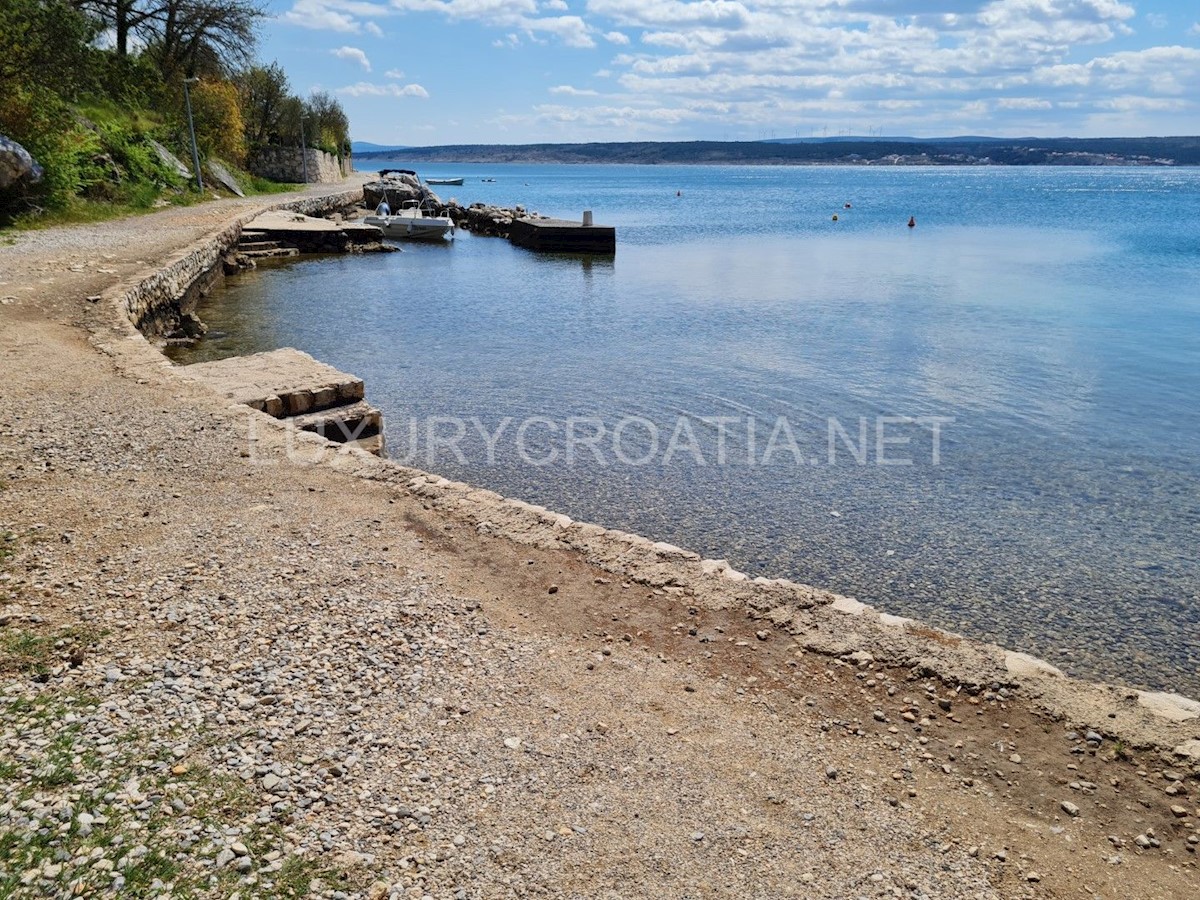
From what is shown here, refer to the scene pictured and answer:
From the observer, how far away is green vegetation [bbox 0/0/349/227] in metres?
24.6

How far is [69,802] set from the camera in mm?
3664

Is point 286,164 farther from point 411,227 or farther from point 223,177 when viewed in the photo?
point 411,227

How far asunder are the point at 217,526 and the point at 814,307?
68.6 feet

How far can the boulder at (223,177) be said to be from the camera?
1614 inches

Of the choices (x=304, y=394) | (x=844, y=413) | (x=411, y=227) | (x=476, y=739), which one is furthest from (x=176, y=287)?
(x=411, y=227)

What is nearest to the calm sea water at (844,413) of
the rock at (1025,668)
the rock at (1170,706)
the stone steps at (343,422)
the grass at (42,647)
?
the stone steps at (343,422)

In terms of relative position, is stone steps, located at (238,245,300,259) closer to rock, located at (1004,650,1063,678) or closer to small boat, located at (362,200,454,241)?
small boat, located at (362,200,454,241)

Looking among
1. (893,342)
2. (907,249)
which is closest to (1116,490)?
(893,342)

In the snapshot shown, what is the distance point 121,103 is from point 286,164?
2073 centimetres

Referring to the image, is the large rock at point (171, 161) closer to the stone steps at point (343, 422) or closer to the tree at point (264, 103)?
the tree at point (264, 103)

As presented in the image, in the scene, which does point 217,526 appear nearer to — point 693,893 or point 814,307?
point 693,893

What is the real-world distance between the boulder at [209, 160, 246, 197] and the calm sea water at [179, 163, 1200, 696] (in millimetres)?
12551

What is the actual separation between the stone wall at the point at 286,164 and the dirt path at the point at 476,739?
178 feet

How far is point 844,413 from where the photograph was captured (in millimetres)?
14211
